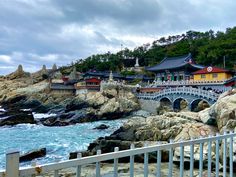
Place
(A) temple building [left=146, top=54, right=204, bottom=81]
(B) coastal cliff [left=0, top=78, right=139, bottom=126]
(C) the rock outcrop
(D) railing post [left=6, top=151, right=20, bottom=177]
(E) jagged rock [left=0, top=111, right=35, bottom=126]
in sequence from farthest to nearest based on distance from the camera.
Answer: (A) temple building [left=146, top=54, right=204, bottom=81] < (B) coastal cliff [left=0, top=78, right=139, bottom=126] < (E) jagged rock [left=0, top=111, right=35, bottom=126] < (C) the rock outcrop < (D) railing post [left=6, top=151, right=20, bottom=177]

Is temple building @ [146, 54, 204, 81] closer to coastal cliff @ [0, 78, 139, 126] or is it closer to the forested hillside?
the forested hillside

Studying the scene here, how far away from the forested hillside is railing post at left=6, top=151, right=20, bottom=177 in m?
54.8

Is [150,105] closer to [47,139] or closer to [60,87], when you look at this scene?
[47,139]

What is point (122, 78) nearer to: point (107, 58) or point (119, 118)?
point (107, 58)

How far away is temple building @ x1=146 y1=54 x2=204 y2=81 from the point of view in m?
47.8

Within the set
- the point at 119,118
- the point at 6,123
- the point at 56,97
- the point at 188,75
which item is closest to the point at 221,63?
the point at 188,75

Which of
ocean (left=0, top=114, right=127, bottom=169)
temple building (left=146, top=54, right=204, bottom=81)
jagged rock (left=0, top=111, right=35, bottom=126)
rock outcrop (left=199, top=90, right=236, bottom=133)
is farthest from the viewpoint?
temple building (left=146, top=54, right=204, bottom=81)

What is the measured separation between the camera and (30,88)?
2191 inches

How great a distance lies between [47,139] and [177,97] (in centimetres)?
2073

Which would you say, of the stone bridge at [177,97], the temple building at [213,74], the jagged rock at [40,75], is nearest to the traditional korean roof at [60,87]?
the jagged rock at [40,75]

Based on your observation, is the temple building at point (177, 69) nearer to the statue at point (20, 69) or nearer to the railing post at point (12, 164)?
the statue at point (20, 69)

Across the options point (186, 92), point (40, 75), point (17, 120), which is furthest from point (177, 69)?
point (40, 75)

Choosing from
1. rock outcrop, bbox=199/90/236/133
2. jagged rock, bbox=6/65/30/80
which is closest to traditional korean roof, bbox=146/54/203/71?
rock outcrop, bbox=199/90/236/133

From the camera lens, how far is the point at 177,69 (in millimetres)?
49031
